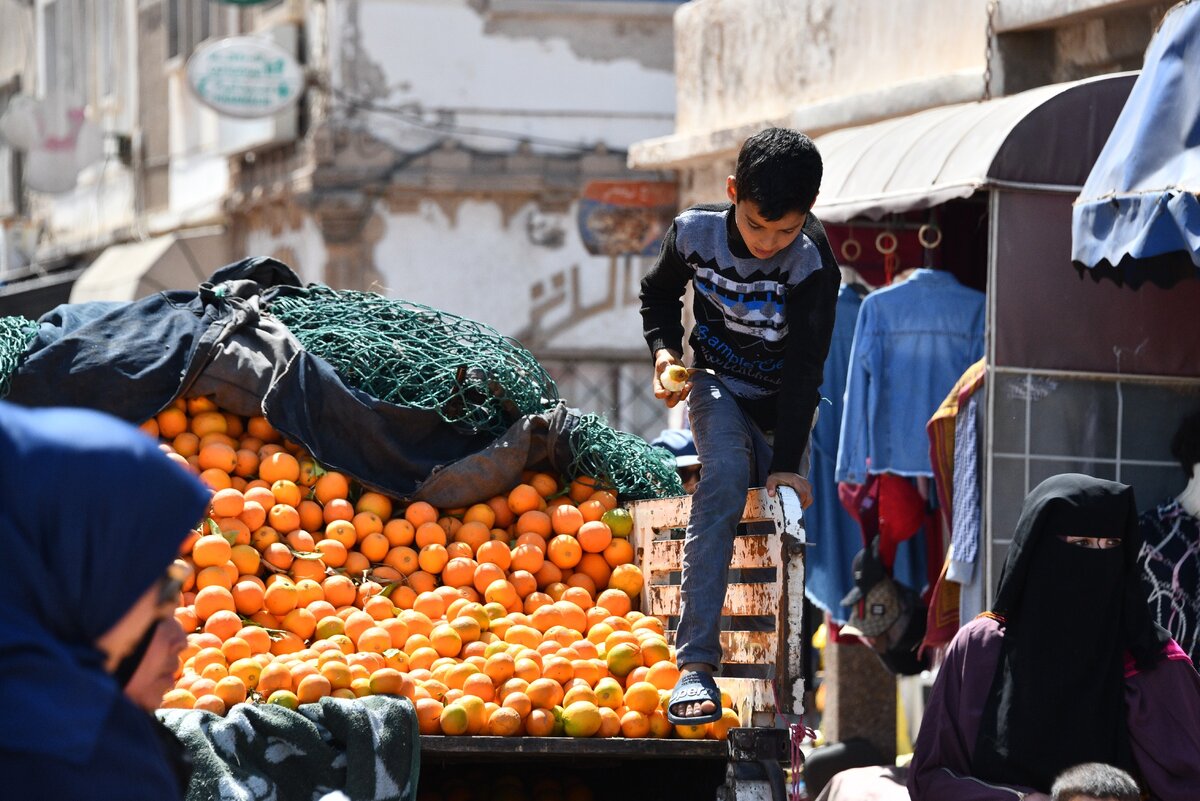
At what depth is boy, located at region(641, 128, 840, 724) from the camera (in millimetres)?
4023

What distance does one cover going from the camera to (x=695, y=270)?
4.36 meters

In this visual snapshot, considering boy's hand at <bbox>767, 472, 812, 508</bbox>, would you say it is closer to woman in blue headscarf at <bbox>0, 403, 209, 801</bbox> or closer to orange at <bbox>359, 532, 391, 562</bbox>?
orange at <bbox>359, 532, 391, 562</bbox>

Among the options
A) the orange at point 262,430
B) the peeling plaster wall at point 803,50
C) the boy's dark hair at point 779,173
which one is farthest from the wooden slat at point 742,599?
the peeling plaster wall at point 803,50

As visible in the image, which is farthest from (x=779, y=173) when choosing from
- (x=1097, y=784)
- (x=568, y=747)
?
(x=1097, y=784)

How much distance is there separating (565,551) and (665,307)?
3.64 feet

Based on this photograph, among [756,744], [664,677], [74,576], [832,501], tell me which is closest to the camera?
[74,576]

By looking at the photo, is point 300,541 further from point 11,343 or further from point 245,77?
point 245,77

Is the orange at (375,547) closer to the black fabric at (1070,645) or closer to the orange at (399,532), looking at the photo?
the orange at (399,532)

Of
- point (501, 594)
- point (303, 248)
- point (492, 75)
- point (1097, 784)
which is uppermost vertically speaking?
point (492, 75)

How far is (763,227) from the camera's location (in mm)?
4113

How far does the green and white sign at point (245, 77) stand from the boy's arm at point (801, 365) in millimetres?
10782

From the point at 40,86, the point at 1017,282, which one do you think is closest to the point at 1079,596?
the point at 1017,282

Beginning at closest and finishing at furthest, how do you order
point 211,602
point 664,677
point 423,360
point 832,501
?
point 664,677, point 211,602, point 423,360, point 832,501

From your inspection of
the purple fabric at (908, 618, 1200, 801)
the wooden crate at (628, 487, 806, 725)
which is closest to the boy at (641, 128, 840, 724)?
the wooden crate at (628, 487, 806, 725)
